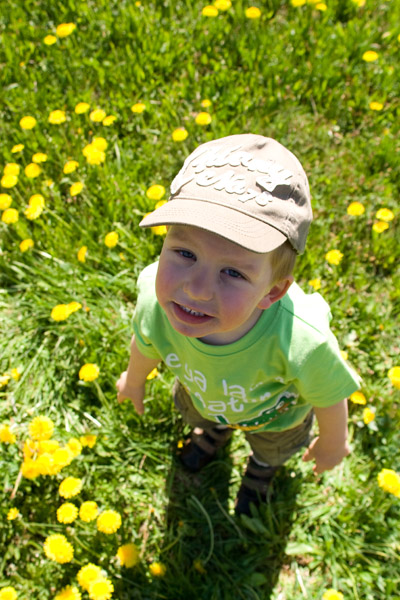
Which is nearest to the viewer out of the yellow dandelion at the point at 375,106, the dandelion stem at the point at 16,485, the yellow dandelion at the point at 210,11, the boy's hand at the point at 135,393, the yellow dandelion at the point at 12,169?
the boy's hand at the point at 135,393

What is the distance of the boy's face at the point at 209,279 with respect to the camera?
1.15 m

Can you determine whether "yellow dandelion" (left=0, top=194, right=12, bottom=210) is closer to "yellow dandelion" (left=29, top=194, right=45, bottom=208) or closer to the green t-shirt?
"yellow dandelion" (left=29, top=194, right=45, bottom=208)

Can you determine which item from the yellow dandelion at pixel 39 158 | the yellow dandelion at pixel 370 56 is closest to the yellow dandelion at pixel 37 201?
the yellow dandelion at pixel 39 158

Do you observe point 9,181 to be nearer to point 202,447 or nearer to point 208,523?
point 202,447

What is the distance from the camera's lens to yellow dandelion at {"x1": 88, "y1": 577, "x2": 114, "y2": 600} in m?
1.71

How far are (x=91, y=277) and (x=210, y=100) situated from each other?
51.4 inches

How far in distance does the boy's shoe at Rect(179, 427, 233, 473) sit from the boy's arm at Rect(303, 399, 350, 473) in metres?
0.47

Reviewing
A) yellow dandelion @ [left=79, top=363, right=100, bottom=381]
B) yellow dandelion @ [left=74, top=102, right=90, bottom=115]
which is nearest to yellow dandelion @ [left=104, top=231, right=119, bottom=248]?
yellow dandelion @ [left=79, top=363, right=100, bottom=381]

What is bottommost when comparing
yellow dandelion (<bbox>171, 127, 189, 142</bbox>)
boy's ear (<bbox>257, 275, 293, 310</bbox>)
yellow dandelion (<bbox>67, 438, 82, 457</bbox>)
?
yellow dandelion (<bbox>67, 438, 82, 457</bbox>)

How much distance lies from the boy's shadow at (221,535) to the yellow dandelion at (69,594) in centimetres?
30

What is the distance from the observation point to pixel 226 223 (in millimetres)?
1084

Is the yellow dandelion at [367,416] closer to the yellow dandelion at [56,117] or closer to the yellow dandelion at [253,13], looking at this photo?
the yellow dandelion at [56,117]

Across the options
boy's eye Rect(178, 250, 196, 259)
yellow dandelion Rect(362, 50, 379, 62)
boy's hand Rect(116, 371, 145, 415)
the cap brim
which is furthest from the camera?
yellow dandelion Rect(362, 50, 379, 62)

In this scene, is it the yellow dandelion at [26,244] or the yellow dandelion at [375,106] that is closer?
the yellow dandelion at [26,244]
